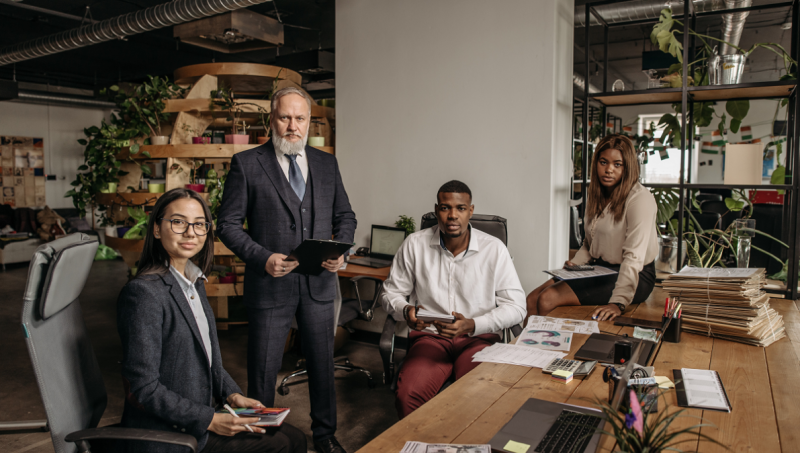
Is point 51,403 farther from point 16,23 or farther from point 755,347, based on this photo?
point 16,23

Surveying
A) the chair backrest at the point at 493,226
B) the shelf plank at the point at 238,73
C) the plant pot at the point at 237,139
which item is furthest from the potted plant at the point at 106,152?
the chair backrest at the point at 493,226

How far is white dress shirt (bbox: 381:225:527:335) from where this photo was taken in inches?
100.0

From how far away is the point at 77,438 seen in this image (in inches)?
54.5

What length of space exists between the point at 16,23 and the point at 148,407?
798 cm

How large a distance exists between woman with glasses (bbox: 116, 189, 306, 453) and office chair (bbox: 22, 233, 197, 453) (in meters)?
0.12

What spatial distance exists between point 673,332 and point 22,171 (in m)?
13.2

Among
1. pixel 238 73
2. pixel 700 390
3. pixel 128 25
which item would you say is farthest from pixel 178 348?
pixel 128 25

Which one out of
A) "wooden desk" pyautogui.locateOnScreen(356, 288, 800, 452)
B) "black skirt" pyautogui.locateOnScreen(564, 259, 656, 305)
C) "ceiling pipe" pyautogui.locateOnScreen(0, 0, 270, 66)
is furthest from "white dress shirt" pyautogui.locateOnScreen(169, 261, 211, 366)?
"ceiling pipe" pyautogui.locateOnScreen(0, 0, 270, 66)

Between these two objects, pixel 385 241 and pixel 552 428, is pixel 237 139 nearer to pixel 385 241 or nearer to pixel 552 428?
pixel 385 241

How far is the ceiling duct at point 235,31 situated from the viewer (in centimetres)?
470

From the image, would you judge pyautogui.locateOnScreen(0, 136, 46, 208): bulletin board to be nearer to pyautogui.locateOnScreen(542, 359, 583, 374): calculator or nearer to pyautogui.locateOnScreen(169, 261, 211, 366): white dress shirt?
pyautogui.locateOnScreen(169, 261, 211, 366): white dress shirt

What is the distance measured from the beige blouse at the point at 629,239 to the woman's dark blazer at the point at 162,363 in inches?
74.1

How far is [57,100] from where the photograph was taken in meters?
10.9

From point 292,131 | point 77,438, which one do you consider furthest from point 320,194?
point 77,438
